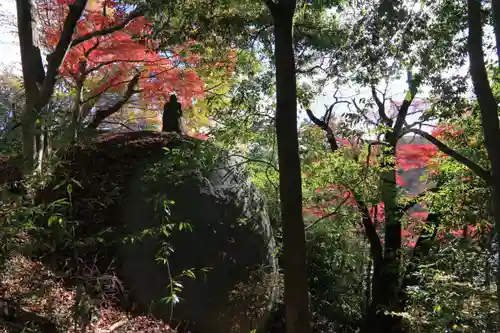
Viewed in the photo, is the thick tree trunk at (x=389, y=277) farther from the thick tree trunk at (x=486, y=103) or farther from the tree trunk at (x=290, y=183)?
the tree trunk at (x=290, y=183)

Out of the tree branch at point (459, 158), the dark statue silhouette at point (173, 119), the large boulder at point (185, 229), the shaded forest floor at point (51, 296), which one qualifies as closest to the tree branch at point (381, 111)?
the tree branch at point (459, 158)

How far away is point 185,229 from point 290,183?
198 centimetres

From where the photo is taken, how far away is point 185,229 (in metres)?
4.93

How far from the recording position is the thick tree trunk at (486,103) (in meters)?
3.30

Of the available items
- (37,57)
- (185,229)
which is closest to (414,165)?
(185,229)

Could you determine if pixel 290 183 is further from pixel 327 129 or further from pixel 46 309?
pixel 327 129

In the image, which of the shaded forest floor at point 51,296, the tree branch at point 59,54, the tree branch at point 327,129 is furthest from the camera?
the tree branch at point 327,129

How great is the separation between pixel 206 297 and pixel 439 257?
123 inches

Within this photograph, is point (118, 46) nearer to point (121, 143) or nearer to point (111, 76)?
point (111, 76)

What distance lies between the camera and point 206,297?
16.6 feet

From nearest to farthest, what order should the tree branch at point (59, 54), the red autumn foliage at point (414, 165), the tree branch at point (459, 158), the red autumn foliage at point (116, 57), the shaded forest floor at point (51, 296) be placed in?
the shaded forest floor at point (51, 296) → the tree branch at point (459, 158) → the tree branch at point (59, 54) → the red autumn foliage at point (414, 165) → the red autumn foliage at point (116, 57)

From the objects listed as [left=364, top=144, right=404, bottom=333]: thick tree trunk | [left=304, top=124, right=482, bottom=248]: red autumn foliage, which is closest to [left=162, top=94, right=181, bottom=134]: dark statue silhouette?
[left=304, top=124, right=482, bottom=248]: red autumn foliage

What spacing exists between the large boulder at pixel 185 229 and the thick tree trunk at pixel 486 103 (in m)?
2.49

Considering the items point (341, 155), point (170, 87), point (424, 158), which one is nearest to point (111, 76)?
point (170, 87)
